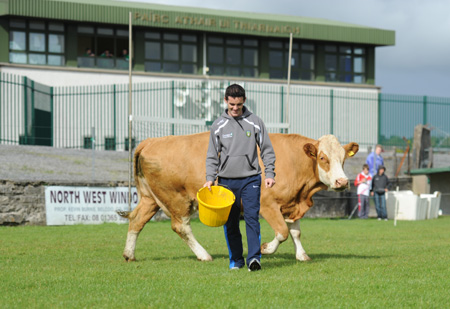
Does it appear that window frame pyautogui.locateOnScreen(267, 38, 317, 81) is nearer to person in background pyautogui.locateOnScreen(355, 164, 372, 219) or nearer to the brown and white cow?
person in background pyautogui.locateOnScreen(355, 164, 372, 219)

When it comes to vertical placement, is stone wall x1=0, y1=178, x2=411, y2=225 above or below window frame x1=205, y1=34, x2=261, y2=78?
below

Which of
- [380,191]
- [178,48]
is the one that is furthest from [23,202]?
[178,48]

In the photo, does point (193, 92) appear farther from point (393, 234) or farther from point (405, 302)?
point (405, 302)

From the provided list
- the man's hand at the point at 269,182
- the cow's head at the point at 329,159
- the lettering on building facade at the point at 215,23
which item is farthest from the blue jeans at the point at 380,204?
the lettering on building facade at the point at 215,23

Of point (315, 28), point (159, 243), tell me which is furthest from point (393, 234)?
point (315, 28)

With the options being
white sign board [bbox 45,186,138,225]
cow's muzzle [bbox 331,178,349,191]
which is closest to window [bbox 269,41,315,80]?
white sign board [bbox 45,186,138,225]

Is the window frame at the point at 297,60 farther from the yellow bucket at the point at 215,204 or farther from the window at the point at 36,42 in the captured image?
the yellow bucket at the point at 215,204

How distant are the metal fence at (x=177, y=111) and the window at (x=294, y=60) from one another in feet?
29.3

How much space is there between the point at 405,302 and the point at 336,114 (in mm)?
24601

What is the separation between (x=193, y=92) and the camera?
28234 millimetres

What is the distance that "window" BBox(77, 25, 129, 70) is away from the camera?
36031 millimetres

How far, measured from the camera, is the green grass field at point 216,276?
21.2 ft

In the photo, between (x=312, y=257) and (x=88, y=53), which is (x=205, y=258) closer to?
(x=312, y=257)

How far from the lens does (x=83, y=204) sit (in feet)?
61.9
